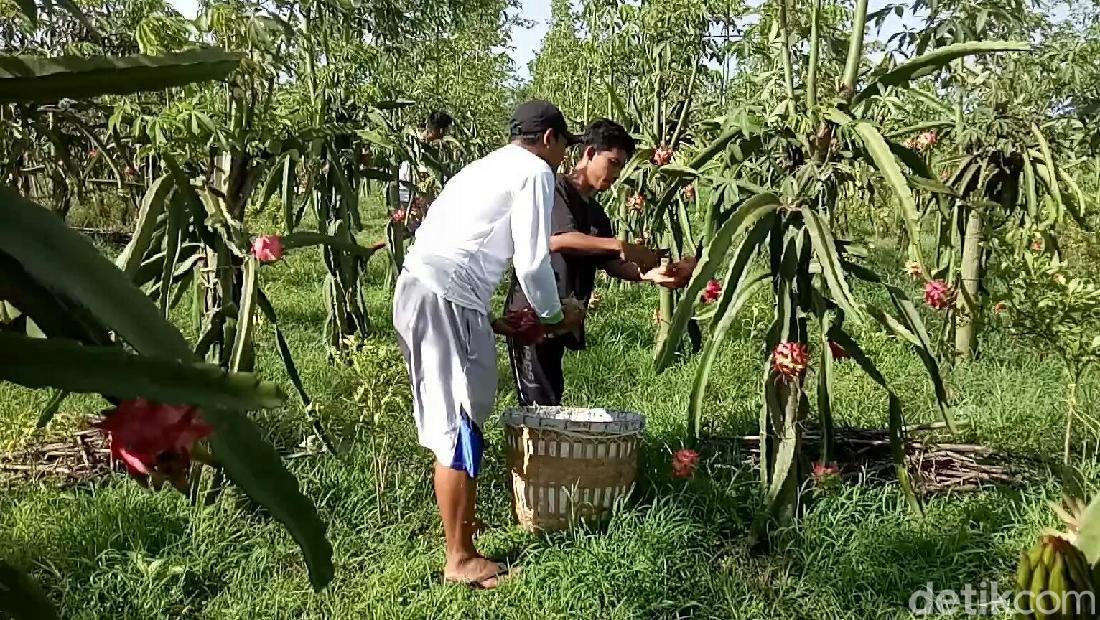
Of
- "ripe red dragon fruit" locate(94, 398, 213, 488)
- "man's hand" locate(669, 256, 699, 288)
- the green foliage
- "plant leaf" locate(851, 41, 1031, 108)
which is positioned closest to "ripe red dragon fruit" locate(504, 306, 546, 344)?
"man's hand" locate(669, 256, 699, 288)

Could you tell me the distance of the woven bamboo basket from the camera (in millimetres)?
2785

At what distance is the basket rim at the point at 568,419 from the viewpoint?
9.37ft

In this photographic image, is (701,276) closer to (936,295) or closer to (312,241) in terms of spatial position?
(312,241)

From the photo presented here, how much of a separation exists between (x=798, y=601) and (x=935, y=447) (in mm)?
964

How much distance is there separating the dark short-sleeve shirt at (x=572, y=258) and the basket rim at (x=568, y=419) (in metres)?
0.27

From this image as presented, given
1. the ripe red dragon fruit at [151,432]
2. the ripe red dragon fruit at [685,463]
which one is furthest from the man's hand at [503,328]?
the ripe red dragon fruit at [151,432]

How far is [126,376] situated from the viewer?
824mm

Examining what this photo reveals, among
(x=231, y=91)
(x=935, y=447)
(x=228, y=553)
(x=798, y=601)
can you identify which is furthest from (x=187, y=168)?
(x=935, y=447)

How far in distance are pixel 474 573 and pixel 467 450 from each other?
1.08 ft

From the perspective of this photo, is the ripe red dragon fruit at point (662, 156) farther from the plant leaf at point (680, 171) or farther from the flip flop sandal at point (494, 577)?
the flip flop sandal at point (494, 577)

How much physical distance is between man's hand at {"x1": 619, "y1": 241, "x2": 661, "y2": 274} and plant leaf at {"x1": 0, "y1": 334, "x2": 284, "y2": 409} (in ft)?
7.08

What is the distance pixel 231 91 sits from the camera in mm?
2840

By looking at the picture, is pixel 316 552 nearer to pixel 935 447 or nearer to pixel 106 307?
pixel 106 307

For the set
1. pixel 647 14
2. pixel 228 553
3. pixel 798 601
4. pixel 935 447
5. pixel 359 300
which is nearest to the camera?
pixel 798 601
